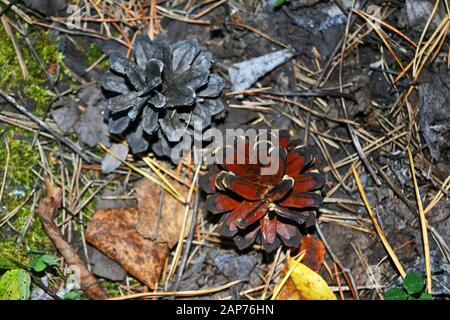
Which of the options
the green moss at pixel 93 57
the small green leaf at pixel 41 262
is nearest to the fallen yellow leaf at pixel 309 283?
the small green leaf at pixel 41 262

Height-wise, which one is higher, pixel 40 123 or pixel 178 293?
pixel 40 123

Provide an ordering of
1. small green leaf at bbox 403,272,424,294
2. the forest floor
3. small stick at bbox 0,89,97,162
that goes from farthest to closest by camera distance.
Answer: small stick at bbox 0,89,97,162
the forest floor
small green leaf at bbox 403,272,424,294

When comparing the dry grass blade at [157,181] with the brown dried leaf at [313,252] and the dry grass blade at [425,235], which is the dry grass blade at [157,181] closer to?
the brown dried leaf at [313,252]

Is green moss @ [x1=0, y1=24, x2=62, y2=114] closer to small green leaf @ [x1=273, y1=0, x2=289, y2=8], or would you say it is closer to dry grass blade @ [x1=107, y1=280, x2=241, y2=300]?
dry grass blade @ [x1=107, y1=280, x2=241, y2=300]

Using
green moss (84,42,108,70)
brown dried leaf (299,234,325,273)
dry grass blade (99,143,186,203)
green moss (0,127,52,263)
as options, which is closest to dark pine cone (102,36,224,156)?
dry grass blade (99,143,186,203)

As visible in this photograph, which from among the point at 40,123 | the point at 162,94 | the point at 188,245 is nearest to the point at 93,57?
the point at 40,123

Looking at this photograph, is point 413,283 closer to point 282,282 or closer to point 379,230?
point 379,230
